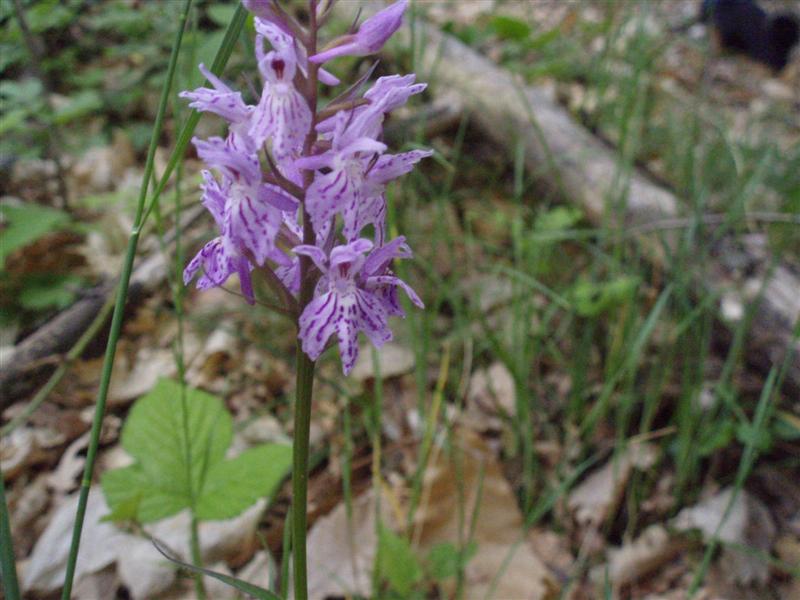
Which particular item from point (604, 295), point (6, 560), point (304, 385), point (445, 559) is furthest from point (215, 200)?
point (604, 295)

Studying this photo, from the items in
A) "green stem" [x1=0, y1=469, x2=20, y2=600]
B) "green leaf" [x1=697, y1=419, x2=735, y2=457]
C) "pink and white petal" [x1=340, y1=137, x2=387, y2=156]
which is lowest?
"green leaf" [x1=697, y1=419, x2=735, y2=457]

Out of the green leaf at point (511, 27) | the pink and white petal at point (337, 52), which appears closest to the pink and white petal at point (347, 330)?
the pink and white petal at point (337, 52)

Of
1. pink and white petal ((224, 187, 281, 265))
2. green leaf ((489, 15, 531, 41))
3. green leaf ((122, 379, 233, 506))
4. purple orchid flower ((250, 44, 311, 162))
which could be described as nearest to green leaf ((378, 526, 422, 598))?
green leaf ((122, 379, 233, 506))

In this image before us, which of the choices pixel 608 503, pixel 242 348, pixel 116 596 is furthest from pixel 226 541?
pixel 608 503

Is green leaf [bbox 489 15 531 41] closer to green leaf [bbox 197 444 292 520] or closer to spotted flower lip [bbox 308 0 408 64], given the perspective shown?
green leaf [bbox 197 444 292 520]

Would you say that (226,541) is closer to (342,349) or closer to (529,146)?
(342,349)

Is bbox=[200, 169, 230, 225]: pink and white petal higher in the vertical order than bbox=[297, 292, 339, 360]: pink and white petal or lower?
higher
